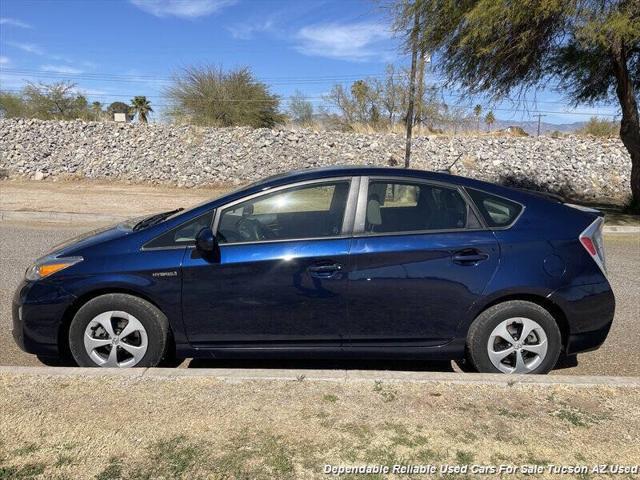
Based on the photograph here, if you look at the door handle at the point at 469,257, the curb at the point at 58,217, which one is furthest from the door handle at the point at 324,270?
the curb at the point at 58,217

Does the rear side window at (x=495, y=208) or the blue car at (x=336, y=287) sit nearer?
the blue car at (x=336, y=287)

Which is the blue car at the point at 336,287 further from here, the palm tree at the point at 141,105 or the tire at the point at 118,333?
the palm tree at the point at 141,105

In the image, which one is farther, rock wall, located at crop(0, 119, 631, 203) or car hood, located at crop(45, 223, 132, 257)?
rock wall, located at crop(0, 119, 631, 203)

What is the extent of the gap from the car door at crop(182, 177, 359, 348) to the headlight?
0.87 metres

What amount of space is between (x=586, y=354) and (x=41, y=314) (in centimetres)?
454

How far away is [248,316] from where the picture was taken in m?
3.83

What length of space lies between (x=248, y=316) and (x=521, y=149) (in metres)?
22.1

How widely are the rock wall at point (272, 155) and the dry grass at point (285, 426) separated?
18398 mm

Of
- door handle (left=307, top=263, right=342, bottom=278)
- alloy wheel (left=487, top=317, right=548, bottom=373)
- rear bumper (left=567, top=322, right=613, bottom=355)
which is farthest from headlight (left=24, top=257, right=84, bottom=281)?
rear bumper (left=567, top=322, right=613, bottom=355)

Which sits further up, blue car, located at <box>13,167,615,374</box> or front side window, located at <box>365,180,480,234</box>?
front side window, located at <box>365,180,480,234</box>

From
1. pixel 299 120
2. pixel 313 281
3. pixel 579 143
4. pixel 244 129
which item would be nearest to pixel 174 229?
pixel 313 281

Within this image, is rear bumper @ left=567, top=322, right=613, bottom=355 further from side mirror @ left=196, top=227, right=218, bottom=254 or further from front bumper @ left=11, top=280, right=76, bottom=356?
front bumper @ left=11, top=280, right=76, bottom=356

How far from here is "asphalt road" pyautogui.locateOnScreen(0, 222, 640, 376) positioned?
443 cm

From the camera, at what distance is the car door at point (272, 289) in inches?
149
